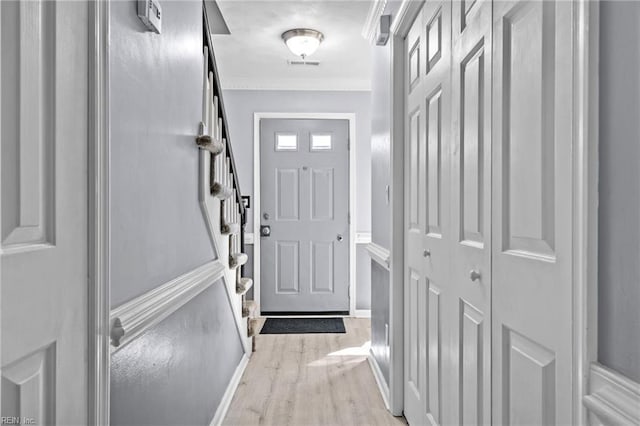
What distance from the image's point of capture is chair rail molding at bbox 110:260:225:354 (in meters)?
1.09

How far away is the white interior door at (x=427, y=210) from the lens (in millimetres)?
1757

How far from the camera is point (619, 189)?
2.39ft

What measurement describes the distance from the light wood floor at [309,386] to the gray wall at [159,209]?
0.46 m

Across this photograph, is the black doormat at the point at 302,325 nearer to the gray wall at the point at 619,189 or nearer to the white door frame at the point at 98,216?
the white door frame at the point at 98,216

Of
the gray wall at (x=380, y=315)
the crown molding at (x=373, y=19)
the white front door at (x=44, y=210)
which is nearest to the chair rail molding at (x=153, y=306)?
the white front door at (x=44, y=210)

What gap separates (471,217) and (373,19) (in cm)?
208

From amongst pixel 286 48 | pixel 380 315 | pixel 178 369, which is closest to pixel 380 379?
pixel 380 315

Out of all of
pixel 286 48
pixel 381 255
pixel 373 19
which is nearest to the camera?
pixel 381 255

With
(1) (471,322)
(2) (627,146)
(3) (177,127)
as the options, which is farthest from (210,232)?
(2) (627,146)

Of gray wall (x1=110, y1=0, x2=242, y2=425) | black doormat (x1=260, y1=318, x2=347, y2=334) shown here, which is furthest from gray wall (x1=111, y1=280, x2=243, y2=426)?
black doormat (x1=260, y1=318, x2=347, y2=334)

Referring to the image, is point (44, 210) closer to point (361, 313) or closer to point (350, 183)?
point (350, 183)

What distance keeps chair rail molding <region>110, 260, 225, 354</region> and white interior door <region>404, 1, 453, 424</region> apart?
961 millimetres

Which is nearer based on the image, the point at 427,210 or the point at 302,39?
the point at 427,210

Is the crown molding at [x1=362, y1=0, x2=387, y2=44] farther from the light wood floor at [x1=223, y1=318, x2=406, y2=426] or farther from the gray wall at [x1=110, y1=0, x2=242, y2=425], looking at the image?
the light wood floor at [x1=223, y1=318, x2=406, y2=426]
